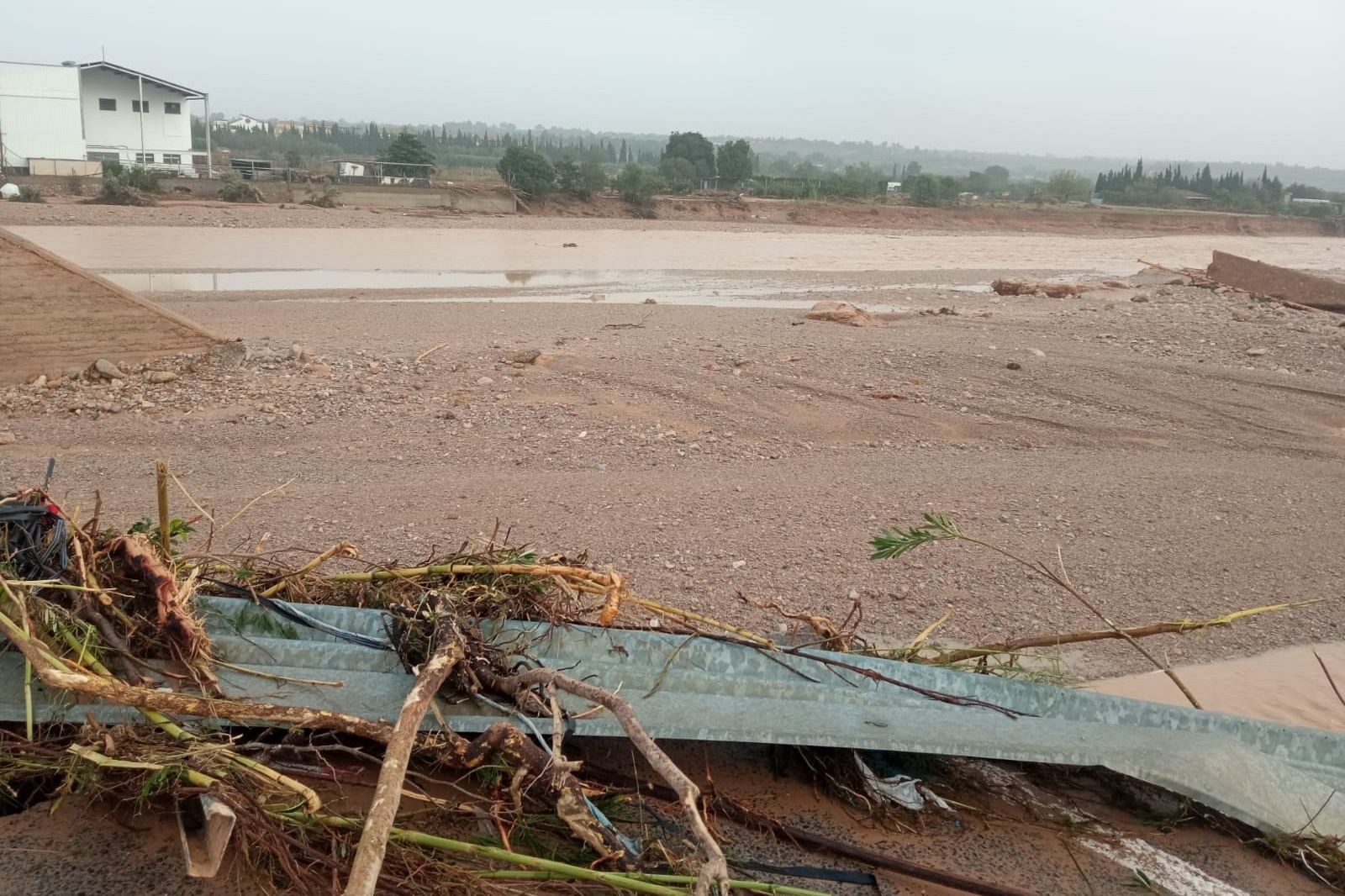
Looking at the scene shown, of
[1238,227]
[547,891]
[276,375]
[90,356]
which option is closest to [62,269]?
[90,356]

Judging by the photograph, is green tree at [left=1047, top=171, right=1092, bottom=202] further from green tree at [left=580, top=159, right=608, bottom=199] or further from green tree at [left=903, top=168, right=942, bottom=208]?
green tree at [left=580, top=159, right=608, bottom=199]

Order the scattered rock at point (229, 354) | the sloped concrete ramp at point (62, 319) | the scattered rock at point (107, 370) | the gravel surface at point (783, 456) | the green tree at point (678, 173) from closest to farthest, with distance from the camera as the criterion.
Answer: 1. the gravel surface at point (783, 456)
2. the sloped concrete ramp at point (62, 319)
3. the scattered rock at point (107, 370)
4. the scattered rock at point (229, 354)
5. the green tree at point (678, 173)

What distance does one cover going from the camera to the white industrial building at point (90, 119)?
41.6m

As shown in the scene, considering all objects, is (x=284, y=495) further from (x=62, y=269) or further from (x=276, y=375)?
(x=62, y=269)

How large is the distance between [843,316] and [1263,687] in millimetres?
9464

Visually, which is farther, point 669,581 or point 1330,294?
point 1330,294

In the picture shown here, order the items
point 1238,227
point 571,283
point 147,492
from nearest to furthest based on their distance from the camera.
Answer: point 147,492, point 571,283, point 1238,227

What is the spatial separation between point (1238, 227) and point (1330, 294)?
155ft

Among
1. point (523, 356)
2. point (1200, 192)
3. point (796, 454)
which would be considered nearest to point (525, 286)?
point (523, 356)

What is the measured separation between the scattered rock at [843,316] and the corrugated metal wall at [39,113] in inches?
1551

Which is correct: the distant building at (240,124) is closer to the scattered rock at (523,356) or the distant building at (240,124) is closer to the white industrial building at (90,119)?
the white industrial building at (90,119)

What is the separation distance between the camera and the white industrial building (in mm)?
41625

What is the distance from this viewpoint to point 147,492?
588 cm

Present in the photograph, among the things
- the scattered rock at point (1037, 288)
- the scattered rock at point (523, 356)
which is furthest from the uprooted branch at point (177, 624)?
the scattered rock at point (1037, 288)
